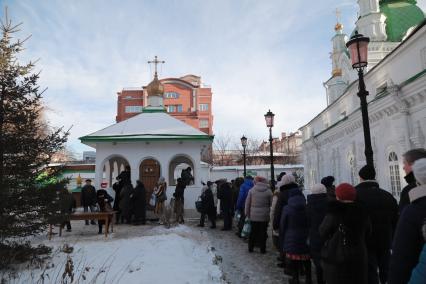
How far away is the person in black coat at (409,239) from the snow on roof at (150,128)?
498 inches

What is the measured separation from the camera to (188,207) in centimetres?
1532

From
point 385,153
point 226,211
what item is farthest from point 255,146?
point 226,211

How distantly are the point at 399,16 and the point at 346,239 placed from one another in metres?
28.5

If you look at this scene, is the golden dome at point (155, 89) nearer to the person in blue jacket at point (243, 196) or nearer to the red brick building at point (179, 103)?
the person in blue jacket at point (243, 196)

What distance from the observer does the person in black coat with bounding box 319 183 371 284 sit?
12.2ft

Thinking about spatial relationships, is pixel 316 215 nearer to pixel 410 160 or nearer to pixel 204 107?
pixel 410 160

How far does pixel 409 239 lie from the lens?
227cm

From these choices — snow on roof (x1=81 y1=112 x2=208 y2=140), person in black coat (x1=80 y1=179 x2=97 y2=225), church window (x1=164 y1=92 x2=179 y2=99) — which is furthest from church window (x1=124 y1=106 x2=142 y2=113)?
person in black coat (x1=80 y1=179 x2=97 y2=225)

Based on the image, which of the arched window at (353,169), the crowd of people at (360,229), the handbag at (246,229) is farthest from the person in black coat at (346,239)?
the arched window at (353,169)

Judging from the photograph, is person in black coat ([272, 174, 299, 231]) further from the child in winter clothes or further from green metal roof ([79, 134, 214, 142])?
green metal roof ([79, 134, 214, 142])

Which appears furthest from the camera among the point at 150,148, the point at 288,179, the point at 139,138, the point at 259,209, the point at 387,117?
the point at 387,117

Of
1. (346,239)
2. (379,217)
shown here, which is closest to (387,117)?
(379,217)

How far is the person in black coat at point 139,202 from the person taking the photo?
11.8m

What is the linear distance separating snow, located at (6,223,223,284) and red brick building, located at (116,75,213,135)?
50292 millimetres
